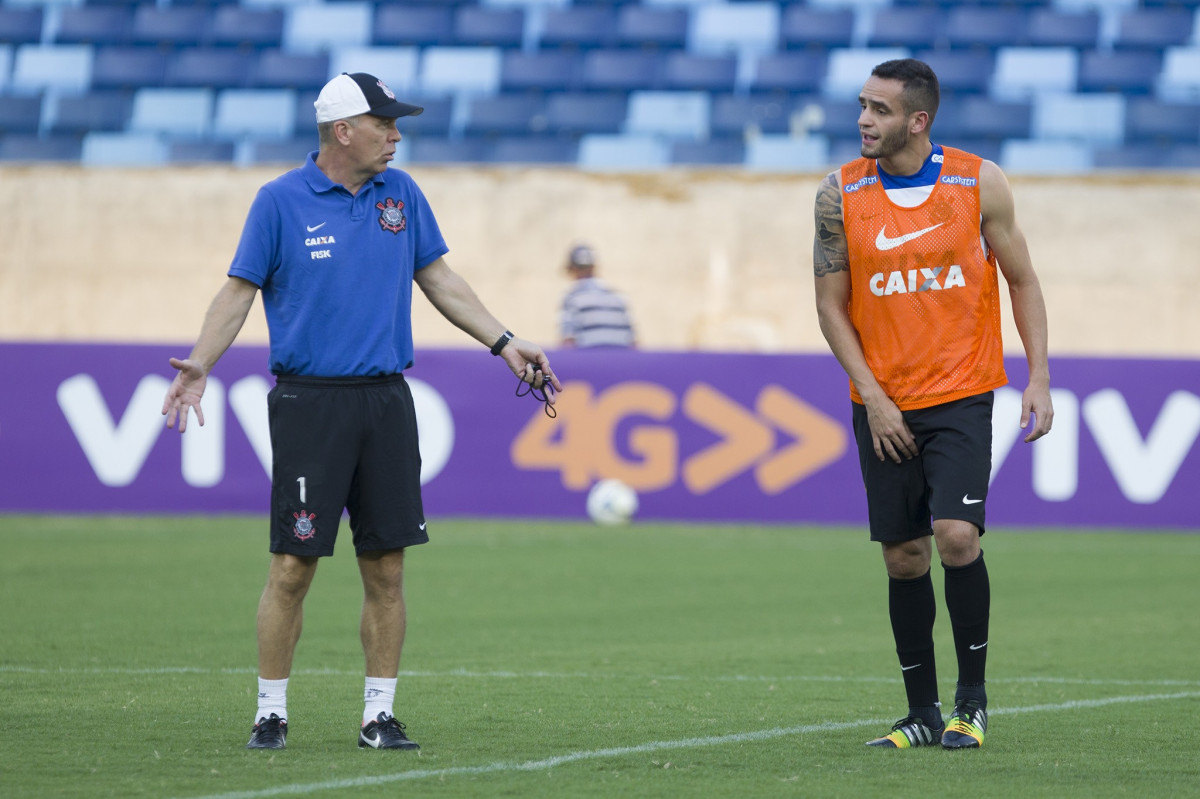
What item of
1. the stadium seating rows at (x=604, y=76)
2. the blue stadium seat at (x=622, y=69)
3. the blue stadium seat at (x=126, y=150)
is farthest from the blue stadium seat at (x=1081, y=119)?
the blue stadium seat at (x=126, y=150)

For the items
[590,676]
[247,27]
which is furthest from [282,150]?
[590,676]

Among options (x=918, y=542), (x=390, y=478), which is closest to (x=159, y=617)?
(x=390, y=478)

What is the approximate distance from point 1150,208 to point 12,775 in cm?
1466

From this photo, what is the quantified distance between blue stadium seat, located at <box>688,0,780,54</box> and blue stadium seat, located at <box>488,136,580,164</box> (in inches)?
89.5

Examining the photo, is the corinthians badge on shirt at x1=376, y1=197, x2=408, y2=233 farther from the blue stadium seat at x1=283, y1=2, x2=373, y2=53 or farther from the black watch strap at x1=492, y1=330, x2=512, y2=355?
the blue stadium seat at x1=283, y1=2, x2=373, y2=53

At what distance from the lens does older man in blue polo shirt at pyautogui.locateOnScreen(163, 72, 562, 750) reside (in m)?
4.91

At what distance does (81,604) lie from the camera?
28.5 ft

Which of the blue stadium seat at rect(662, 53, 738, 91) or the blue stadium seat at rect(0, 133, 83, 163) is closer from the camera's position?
the blue stadium seat at rect(0, 133, 83, 163)

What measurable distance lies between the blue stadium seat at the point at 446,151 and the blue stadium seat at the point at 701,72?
2.40 metres

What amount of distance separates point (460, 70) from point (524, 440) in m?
7.67

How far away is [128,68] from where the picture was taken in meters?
20.1

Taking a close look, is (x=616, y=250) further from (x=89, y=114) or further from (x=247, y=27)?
(x=89, y=114)

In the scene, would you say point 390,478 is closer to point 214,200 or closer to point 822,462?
point 822,462

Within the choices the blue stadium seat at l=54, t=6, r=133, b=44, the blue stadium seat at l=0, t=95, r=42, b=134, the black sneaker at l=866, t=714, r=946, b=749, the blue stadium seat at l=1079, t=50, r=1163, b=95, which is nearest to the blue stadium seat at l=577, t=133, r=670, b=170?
the blue stadium seat at l=1079, t=50, r=1163, b=95
